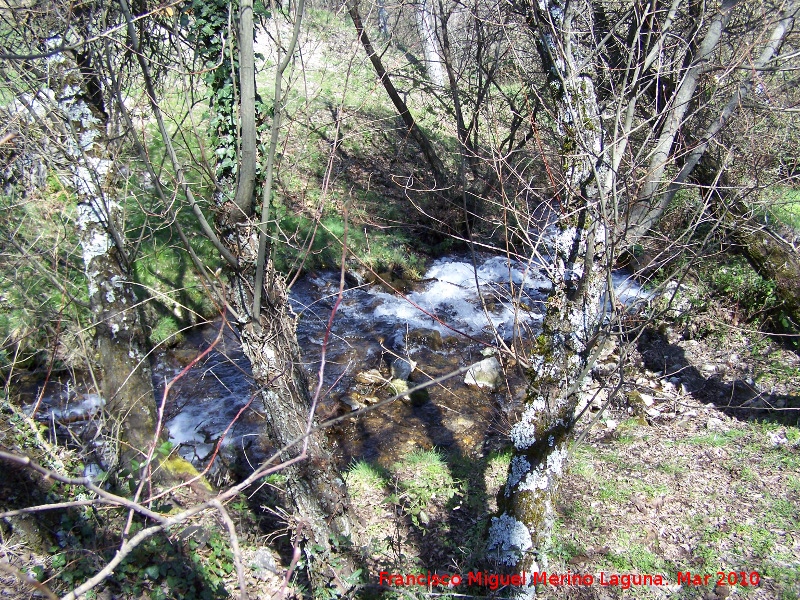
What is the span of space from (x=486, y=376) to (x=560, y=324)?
407 cm

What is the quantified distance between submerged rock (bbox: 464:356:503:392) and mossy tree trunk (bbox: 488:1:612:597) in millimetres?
3788

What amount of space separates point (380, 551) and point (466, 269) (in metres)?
7.30

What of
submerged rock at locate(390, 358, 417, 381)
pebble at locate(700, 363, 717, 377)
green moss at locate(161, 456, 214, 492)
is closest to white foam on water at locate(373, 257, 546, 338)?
submerged rock at locate(390, 358, 417, 381)

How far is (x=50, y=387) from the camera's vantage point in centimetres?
673

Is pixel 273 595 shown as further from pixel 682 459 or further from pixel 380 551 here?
pixel 682 459

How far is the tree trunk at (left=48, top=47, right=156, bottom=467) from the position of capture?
4281 millimetres

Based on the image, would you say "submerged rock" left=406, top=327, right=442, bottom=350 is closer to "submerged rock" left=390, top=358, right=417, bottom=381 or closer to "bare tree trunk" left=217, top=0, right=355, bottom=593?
"submerged rock" left=390, top=358, right=417, bottom=381

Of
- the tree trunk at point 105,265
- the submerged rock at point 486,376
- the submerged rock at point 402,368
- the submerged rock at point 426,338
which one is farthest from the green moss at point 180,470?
the submerged rock at point 426,338

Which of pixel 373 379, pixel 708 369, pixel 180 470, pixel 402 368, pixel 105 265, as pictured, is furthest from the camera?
pixel 402 368

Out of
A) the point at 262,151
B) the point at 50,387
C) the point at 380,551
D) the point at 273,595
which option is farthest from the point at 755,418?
the point at 50,387

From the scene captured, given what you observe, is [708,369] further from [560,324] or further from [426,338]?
[560,324]

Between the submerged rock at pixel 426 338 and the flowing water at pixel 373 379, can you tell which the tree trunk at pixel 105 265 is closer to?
the flowing water at pixel 373 379

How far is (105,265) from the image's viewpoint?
4.62 meters

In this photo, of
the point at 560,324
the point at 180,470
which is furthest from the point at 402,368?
the point at 560,324
